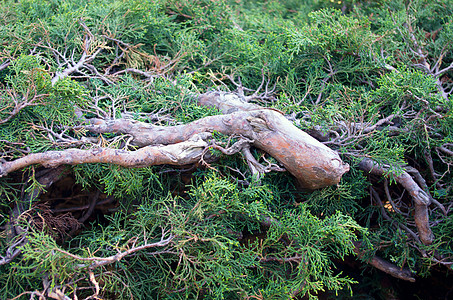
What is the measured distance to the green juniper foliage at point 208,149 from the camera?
211 cm

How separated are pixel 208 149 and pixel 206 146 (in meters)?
0.04

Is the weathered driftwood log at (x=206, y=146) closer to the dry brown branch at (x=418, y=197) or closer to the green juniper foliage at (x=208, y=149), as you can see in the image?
the green juniper foliage at (x=208, y=149)

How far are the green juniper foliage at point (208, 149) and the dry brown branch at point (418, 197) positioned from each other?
0.05m

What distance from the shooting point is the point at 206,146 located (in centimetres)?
224

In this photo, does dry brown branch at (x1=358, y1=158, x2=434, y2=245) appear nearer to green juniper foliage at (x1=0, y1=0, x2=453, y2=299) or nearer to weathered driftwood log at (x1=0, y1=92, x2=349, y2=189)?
green juniper foliage at (x1=0, y1=0, x2=453, y2=299)

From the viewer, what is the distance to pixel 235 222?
2.28 m

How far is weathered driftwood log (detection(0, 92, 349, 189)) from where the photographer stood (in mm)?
2133

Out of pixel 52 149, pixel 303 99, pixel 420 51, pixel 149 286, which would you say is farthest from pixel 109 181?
pixel 420 51

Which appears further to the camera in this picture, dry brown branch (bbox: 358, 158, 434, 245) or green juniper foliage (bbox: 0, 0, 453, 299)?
dry brown branch (bbox: 358, 158, 434, 245)

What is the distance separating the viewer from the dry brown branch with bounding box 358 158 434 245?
2.32 m

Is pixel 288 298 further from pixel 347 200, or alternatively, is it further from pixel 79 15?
pixel 79 15

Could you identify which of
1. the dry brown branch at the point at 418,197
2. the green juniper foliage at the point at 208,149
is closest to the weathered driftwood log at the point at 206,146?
the green juniper foliage at the point at 208,149

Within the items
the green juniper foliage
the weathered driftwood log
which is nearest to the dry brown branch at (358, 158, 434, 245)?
the green juniper foliage

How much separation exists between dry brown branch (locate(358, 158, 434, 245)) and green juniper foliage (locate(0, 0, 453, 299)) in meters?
0.05
